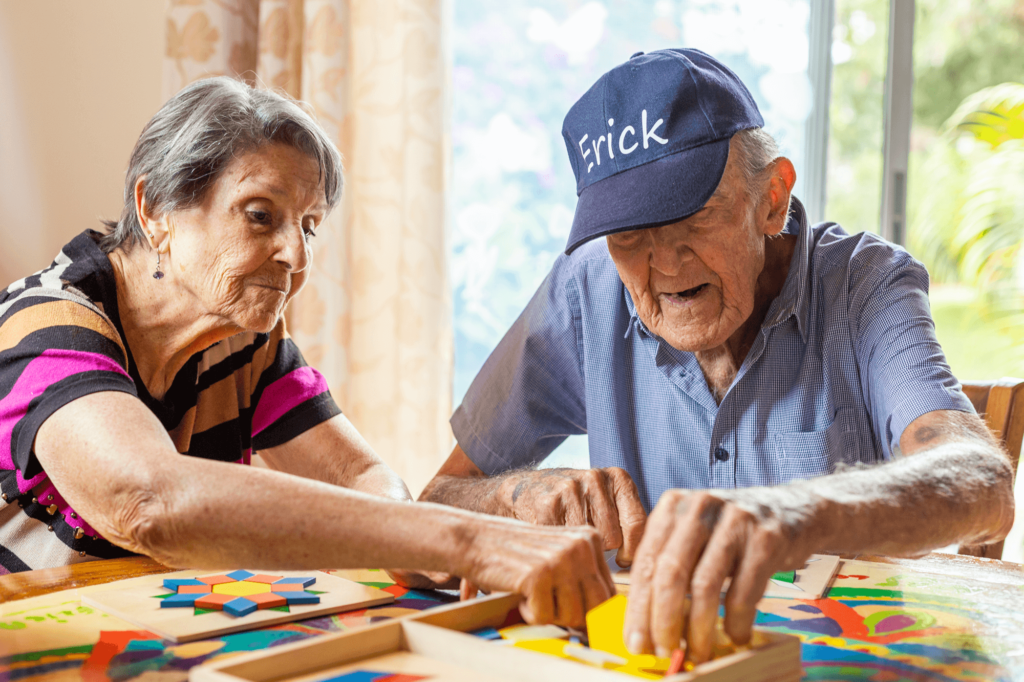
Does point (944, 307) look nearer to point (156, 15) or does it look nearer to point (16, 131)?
point (156, 15)

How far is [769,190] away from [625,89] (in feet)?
0.87

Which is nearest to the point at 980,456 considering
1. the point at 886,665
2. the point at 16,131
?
the point at 886,665

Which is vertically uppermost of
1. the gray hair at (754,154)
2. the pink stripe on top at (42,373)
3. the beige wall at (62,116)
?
the beige wall at (62,116)

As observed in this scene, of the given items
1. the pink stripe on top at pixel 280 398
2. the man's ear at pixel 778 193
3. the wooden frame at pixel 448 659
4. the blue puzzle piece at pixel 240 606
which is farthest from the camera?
the pink stripe on top at pixel 280 398

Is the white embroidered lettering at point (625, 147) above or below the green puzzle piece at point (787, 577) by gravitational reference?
above

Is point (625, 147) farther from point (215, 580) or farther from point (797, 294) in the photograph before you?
point (215, 580)

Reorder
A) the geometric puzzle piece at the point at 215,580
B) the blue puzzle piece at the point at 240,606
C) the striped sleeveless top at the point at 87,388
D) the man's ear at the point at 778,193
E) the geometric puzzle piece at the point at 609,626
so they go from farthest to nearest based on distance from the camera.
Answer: the man's ear at the point at 778,193 → the striped sleeveless top at the point at 87,388 → the geometric puzzle piece at the point at 215,580 → the blue puzzle piece at the point at 240,606 → the geometric puzzle piece at the point at 609,626

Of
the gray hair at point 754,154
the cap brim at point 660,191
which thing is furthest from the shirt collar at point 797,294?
the cap brim at point 660,191

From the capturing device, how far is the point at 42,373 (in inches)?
42.3

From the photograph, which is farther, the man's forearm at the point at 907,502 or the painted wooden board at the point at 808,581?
the painted wooden board at the point at 808,581

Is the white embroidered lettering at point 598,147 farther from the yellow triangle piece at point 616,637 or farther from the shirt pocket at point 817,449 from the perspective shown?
the yellow triangle piece at point 616,637

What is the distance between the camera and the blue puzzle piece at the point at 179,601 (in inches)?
34.7

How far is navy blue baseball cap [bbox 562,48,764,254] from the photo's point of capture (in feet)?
3.78

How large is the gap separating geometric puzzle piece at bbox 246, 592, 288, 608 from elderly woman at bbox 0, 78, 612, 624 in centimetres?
5
